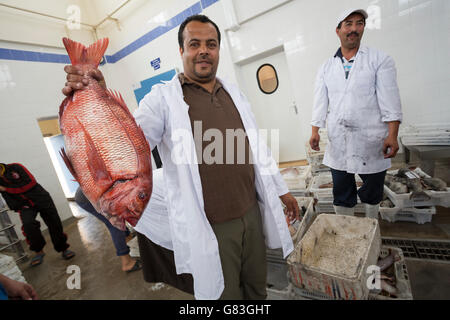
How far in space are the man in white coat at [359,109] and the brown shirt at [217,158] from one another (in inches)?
45.1

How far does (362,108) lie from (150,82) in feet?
17.6

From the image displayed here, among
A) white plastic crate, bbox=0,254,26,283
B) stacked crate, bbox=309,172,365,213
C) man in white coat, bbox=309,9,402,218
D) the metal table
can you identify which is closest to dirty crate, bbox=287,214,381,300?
man in white coat, bbox=309,9,402,218

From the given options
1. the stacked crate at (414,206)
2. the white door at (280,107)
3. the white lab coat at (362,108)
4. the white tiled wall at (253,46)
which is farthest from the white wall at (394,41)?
the white lab coat at (362,108)

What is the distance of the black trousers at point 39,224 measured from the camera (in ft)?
9.45

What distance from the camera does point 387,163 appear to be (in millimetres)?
1771

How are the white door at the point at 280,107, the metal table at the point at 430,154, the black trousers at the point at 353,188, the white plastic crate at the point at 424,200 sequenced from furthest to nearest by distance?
the white door at the point at 280,107 → the metal table at the point at 430,154 → the white plastic crate at the point at 424,200 → the black trousers at the point at 353,188

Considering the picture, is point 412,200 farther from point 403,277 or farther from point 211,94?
point 211,94

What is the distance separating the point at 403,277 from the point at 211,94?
169 cm

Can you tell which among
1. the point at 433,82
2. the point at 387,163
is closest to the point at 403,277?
the point at 387,163

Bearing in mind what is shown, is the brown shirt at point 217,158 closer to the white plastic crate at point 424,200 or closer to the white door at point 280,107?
the white plastic crate at point 424,200

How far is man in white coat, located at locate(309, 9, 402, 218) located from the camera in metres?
1.63

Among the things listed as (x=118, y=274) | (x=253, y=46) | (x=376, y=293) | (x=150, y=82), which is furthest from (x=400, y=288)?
(x=150, y=82)

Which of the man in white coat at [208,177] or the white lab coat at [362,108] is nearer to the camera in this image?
the man in white coat at [208,177]
